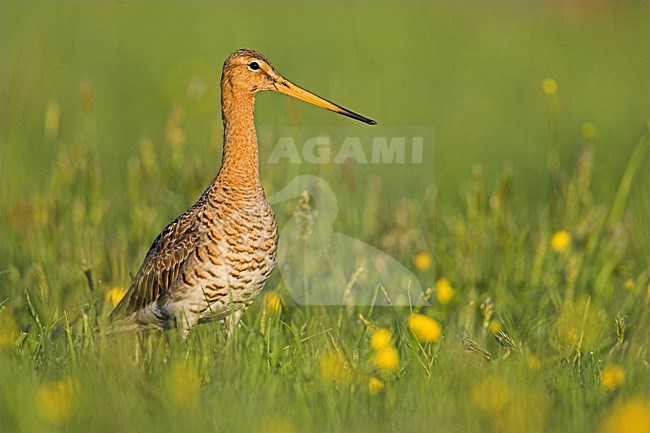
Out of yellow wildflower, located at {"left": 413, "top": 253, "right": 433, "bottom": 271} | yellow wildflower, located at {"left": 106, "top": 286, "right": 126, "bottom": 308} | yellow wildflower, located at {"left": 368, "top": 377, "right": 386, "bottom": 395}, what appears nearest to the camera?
yellow wildflower, located at {"left": 368, "top": 377, "right": 386, "bottom": 395}

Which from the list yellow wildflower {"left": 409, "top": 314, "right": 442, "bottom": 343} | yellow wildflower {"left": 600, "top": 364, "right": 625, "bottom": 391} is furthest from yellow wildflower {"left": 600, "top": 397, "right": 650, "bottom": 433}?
yellow wildflower {"left": 409, "top": 314, "right": 442, "bottom": 343}

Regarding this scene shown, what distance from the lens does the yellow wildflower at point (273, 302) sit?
5020mm

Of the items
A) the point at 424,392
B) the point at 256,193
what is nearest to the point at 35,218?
the point at 256,193

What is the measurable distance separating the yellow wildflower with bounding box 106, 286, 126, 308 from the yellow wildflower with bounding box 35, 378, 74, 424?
1351 millimetres

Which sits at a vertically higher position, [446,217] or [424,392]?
[446,217]

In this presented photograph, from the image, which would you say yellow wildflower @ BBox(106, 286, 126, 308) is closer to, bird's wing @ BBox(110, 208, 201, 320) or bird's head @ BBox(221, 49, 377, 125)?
bird's wing @ BBox(110, 208, 201, 320)

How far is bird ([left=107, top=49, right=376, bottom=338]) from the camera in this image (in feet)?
16.0

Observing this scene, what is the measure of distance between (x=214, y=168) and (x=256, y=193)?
2.18 meters

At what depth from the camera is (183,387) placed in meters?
4.05

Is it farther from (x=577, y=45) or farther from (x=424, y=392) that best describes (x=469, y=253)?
(x=577, y=45)

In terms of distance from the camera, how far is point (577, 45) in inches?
521

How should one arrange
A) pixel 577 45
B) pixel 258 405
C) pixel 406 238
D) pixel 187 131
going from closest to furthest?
pixel 258 405 → pixel 406 238 → pixel 187 131 → pixel 577 45

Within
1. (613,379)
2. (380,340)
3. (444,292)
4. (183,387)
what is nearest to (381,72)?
(444,292)

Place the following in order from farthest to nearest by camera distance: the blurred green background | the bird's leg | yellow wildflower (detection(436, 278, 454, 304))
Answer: the blurred green background
yellow wildflower (detection(436, 278, 454, 304))
the bird's leg
